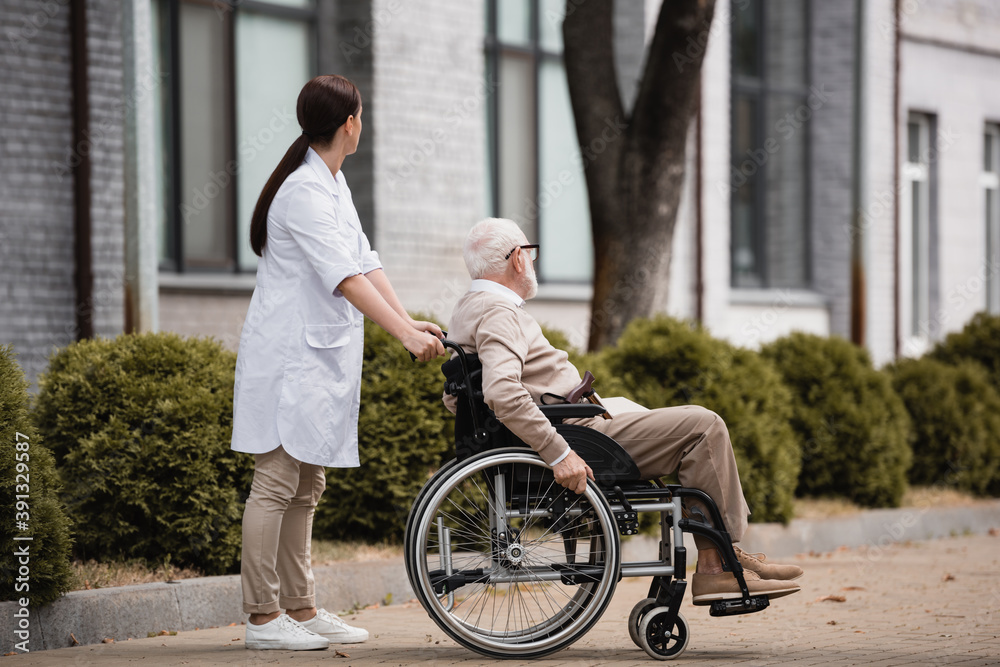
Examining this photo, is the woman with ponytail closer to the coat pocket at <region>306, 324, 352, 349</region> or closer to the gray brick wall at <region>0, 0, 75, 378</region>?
the coat pocket at <region>306, 324, 352, 349</region>

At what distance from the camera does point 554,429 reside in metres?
4.59

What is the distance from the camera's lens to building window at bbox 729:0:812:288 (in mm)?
15625

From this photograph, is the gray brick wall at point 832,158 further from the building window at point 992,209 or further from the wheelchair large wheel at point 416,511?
the wheelchair large wheel at point 416,511

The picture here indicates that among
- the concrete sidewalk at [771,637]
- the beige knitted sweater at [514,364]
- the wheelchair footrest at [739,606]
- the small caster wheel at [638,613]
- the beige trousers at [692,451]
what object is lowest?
the concrete sidewalk at [771,637]

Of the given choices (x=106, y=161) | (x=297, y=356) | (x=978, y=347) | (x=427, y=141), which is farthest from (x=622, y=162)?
(x=297, y=356)

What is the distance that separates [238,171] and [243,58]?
905 millimetres

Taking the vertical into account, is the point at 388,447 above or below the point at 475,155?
below

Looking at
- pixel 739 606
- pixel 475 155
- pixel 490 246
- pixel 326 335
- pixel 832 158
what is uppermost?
pixel 832 158

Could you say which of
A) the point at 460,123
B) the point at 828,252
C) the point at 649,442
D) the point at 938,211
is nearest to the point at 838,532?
the point at 649,442

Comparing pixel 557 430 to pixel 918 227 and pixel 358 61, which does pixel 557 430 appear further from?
pixel 918 227

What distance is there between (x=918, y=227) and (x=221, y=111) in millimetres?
10117

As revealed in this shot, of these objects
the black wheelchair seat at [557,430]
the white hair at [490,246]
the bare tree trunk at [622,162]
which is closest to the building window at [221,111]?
the bare tree trunk at [622,162]

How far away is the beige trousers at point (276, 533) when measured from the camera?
15.6ft

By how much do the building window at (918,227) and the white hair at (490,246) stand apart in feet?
42.7
